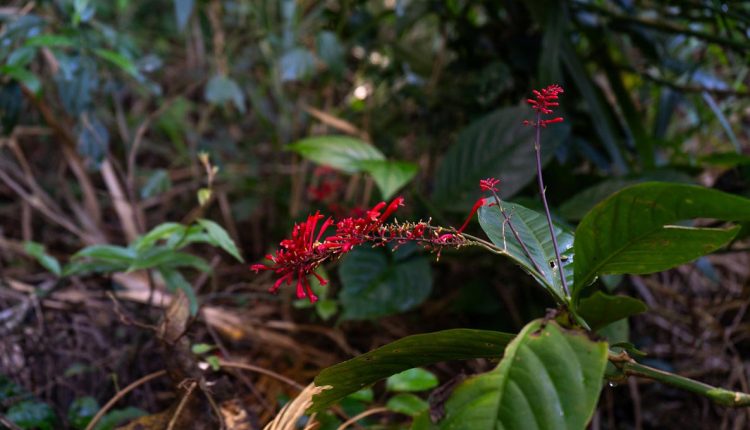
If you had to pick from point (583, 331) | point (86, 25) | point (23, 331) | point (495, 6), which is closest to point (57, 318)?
point (23, 331)

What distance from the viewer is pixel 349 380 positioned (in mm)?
642

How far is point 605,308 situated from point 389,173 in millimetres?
655

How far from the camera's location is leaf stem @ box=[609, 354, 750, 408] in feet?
1.81

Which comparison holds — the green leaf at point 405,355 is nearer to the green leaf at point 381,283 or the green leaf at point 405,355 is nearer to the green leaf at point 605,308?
the green leaf at point 605,308

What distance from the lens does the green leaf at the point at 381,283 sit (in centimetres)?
120

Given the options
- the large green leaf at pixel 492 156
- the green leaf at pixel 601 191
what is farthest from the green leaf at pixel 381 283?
the green leaf at pixel 601 191

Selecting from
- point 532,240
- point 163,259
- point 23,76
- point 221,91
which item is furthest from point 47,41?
point 532,240

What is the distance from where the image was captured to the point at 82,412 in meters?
0.97

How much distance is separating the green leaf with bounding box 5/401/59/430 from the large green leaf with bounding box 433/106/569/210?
80 centimetres

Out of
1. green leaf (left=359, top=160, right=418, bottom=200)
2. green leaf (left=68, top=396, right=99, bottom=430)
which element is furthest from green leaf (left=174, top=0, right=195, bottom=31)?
green leaf (left=68, top=396, right=99, bottom=430)

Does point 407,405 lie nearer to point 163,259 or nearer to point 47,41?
point 163,259

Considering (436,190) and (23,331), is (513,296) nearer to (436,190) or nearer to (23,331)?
(436,190)

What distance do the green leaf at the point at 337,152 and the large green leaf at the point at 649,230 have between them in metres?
0.69

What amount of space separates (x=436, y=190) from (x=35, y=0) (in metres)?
1.04
